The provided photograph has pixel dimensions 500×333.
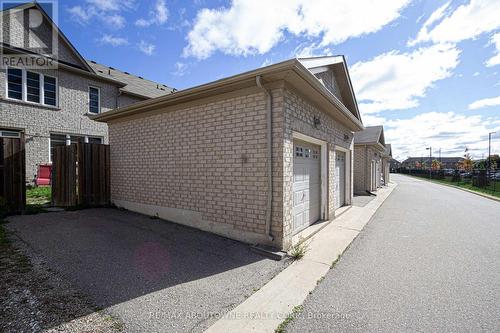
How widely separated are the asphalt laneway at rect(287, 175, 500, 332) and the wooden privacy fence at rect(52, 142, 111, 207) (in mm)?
8228

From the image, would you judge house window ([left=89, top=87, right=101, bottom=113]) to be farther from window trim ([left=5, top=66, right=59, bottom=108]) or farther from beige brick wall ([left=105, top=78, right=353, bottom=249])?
beige brick wall ([left=105, top=78, right=353, bottom=249])

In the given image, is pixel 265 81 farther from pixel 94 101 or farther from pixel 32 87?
pixel 94 101

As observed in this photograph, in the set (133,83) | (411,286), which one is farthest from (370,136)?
(133,83)

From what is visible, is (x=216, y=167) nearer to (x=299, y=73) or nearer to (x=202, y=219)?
(x=202, y=219)

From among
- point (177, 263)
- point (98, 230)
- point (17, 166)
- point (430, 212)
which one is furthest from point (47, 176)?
point (430, 212)

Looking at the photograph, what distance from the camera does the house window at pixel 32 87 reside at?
11.3 metres

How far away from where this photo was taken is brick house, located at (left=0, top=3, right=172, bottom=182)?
10.9 metres

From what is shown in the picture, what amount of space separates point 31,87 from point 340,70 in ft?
47.0

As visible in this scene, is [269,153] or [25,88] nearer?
[269,153]

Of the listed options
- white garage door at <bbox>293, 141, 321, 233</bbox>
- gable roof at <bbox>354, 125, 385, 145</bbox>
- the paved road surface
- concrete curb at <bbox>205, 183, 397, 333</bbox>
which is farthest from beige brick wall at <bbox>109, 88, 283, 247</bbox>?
gable roof at <bbox>354, 125, 385, 145</bbox>

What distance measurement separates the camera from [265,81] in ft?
15.0

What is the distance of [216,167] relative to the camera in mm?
5422

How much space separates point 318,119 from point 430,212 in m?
6.97

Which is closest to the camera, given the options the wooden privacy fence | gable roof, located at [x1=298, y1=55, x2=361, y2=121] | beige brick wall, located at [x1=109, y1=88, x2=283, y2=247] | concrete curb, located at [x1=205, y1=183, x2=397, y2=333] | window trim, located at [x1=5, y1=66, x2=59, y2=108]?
concrete curb, located at [x1=205, y1=183, x2=397, y2=333]
